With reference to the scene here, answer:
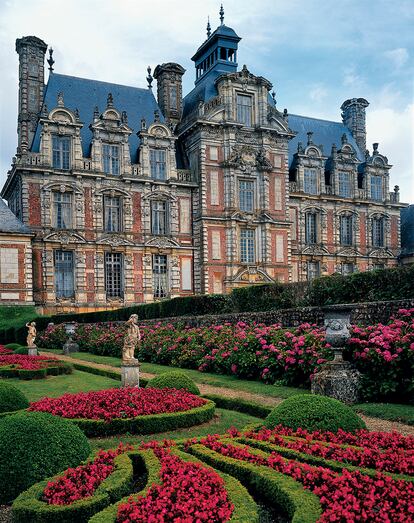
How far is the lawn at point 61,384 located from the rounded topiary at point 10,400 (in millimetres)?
2313

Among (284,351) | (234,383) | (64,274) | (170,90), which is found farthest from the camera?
(170,90)

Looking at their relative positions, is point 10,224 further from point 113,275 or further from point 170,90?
point 170,90

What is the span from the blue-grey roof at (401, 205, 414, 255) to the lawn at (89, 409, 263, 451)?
40298 millimetres

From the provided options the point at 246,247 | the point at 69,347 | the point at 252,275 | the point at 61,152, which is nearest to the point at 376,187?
the point at 246,247

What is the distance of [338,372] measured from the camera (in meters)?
11.9

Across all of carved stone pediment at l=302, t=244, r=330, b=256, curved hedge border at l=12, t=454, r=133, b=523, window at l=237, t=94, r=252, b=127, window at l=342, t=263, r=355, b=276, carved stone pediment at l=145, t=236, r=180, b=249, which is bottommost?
curved hedge border at l=12, t=454, r=133, b=523

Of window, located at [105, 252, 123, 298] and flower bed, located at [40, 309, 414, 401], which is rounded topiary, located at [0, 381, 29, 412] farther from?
window, located at [105, 252, 123, 298]

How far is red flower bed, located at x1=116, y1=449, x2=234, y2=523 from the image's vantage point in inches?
216

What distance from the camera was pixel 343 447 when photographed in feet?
24.6

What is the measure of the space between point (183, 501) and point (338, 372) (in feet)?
22.1

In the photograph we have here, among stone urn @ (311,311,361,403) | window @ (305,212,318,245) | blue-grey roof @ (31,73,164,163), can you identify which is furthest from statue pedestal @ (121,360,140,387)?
window @ (305,212,318,245)

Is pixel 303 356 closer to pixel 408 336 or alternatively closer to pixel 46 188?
pixel 408 336

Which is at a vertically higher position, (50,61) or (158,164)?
(50,61)

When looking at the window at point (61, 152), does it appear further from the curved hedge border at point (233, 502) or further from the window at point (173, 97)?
the curved hedge border at point (233, 502)
